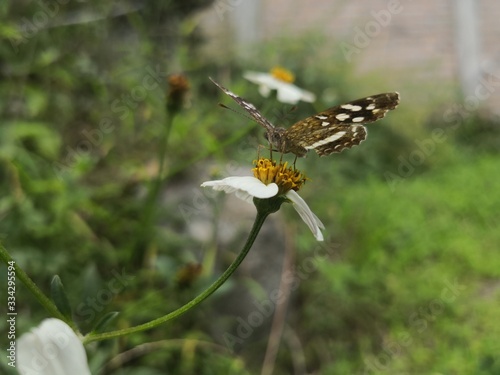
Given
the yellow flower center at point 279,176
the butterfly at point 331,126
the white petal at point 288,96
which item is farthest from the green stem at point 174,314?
the white petal at point 288,96

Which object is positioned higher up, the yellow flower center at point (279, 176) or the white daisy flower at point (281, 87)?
the yellow flower center at point (279, 176)

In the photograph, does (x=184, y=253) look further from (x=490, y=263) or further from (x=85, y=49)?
(x=490, y=263)

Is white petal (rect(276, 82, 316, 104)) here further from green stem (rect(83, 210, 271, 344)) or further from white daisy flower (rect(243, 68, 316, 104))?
green stem (rect(83, 210, 271, 344))

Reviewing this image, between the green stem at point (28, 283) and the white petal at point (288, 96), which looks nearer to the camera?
the green stem at point (28, 283)

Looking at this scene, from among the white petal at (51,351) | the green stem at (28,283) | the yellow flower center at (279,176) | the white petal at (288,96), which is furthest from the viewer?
the white petal at (288,96)

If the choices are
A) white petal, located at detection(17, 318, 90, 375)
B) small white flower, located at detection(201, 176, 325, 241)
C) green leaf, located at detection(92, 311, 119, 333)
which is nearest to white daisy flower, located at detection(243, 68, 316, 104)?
small white flower, located at detection(201, 176, 325, 241)

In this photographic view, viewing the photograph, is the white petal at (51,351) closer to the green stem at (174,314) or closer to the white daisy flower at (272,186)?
the green stem at (174,314)

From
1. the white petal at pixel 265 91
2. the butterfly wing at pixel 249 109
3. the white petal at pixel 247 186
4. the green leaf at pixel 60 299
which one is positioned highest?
the butterfly wing at pixel 249 109

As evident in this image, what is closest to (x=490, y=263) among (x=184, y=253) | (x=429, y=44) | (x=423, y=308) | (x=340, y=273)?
(x=423, y=308)
